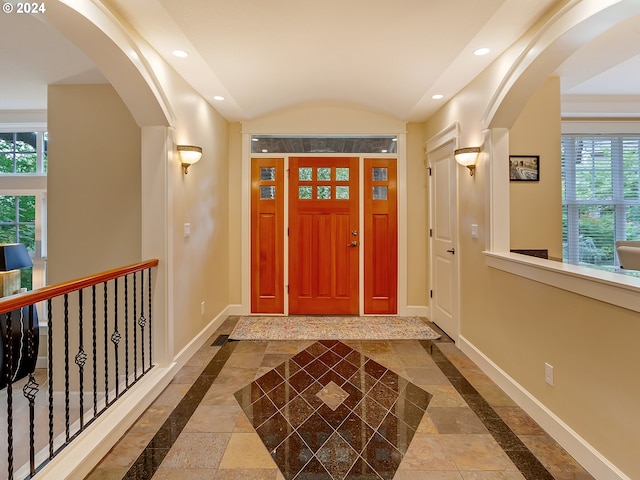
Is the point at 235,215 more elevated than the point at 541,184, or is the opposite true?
the point at 541,184

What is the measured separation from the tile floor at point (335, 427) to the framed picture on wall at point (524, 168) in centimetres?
171

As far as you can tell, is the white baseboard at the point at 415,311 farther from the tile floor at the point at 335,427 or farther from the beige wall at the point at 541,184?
the beige wall at the point at 541,184

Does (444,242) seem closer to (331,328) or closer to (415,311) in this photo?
(415,311)

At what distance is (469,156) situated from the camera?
114 inches

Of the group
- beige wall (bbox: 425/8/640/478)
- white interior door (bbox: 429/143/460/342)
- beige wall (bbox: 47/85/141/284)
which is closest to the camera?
beige wall (bbox: 425/8/640/478)

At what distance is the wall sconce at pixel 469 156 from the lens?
9.35ft

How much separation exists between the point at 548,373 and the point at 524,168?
5.76 ft

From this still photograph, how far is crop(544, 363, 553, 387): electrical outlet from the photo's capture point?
195cm

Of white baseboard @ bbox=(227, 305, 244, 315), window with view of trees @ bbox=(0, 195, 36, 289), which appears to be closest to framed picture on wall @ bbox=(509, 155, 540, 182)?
white baseboard @ bbox=(227, 305, 244, 315)

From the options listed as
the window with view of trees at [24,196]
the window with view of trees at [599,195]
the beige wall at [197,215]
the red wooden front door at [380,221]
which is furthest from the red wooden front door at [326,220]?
the window with view of trees at [24,196]

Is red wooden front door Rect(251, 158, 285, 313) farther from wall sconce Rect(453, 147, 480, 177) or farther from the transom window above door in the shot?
wall sconce Rect(453, 147, 480, 177)

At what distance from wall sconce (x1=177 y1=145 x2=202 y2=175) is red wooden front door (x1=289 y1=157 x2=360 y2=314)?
167cm

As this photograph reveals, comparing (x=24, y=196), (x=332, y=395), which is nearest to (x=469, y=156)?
(x=332, y=395)

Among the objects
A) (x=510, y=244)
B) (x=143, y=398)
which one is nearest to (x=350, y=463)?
(x=143, y=398)
